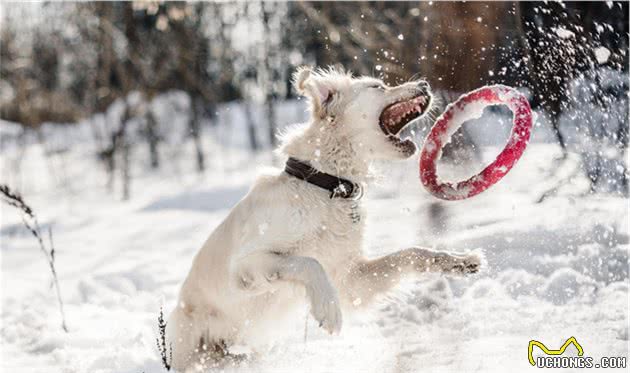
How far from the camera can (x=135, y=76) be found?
2169 centimetres

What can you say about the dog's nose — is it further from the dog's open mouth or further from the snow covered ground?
the snow covered ground

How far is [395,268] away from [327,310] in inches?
33.2

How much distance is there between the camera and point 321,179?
13.0ft

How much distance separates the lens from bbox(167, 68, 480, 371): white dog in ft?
12.6

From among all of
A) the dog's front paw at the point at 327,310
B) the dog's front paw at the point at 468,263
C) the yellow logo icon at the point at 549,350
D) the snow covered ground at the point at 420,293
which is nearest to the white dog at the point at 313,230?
the dog's front paw at the point at 468,263

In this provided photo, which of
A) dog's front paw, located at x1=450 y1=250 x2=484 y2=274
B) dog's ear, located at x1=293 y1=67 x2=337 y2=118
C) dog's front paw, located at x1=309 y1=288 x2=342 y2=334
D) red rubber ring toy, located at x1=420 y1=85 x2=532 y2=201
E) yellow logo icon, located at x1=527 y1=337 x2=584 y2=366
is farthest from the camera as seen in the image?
red rubber ring toy, located at x1=420 y1=85 x2=532 y2=201

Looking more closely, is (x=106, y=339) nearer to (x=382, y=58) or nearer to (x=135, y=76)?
(x=382, y=58)

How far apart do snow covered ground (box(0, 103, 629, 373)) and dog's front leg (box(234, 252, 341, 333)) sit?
2.02ft

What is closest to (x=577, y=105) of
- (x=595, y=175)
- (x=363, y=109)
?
(x=595, y=175)

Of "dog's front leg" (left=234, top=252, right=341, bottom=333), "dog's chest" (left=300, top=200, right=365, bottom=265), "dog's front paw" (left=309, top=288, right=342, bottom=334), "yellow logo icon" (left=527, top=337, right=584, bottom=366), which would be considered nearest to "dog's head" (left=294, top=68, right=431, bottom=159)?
"dog's chest" (left=300, top=200, right=365, bottom=265)

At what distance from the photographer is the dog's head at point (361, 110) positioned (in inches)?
158

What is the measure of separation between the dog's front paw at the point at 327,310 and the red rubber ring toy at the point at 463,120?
1.40 metres

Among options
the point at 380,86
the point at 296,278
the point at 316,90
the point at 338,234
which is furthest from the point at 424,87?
the point at 296,278

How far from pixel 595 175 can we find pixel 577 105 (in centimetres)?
62
